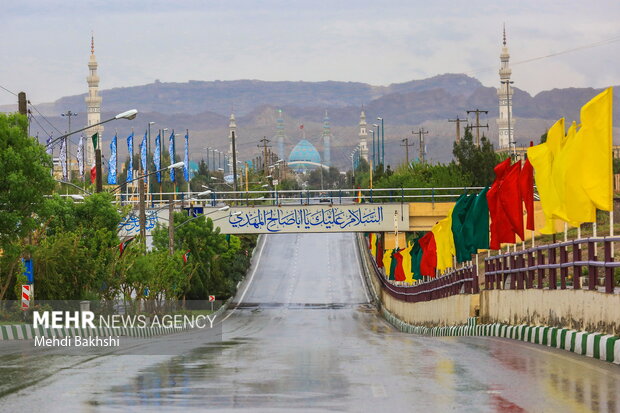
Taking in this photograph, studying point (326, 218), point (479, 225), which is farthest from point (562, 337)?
point (326, 218)

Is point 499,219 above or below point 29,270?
above

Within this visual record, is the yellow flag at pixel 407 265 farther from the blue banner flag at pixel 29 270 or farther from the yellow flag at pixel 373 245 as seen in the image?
the yellow flag at pixel 373 245

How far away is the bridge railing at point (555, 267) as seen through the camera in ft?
67.0

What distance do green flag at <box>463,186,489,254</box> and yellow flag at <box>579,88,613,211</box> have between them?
715 inches

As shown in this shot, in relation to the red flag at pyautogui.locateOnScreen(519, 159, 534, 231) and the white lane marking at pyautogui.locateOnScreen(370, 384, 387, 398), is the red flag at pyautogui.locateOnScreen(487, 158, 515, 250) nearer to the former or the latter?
the red flag at pyautogui.locateOnScreen(519, 159, 534, 231)

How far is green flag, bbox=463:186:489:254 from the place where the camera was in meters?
41.0

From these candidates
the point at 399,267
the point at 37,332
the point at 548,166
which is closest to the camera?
the point at 548,166

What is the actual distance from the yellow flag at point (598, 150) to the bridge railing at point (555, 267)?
36.0 inches

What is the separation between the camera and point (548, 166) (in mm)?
27438

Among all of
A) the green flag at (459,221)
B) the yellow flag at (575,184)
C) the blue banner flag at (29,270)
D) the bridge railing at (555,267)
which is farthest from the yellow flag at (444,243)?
the yellow flag at (575,184)

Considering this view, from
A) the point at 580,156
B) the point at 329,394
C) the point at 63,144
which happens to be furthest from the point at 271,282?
the point at 329,394

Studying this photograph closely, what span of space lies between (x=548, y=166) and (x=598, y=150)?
5.57 meters

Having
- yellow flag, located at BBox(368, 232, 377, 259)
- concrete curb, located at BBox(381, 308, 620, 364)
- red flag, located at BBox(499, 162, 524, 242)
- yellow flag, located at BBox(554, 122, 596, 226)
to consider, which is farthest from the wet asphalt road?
yellow flag, located at BBox(368, 232, 377, 259)

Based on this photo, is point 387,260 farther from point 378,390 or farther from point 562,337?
point 378,390
